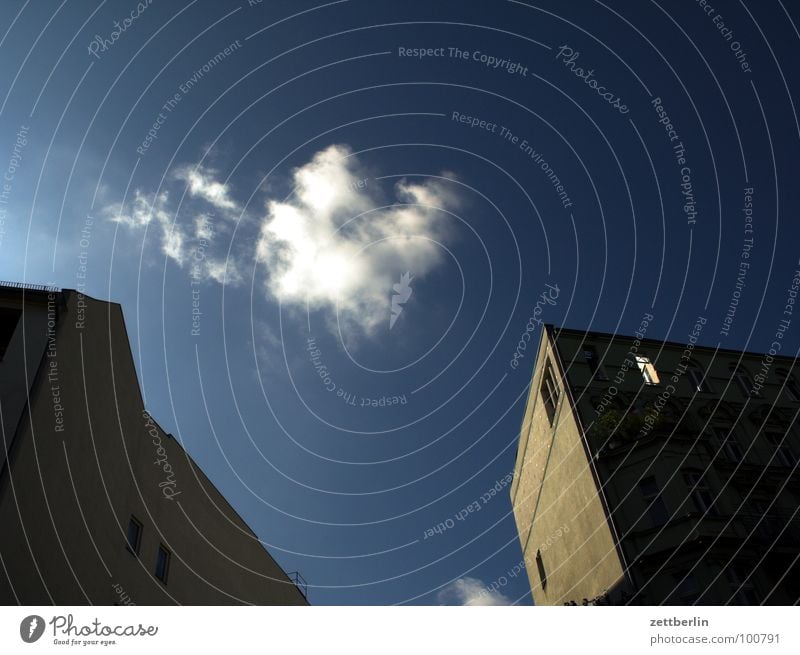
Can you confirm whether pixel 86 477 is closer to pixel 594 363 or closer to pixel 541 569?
pixel 594 363

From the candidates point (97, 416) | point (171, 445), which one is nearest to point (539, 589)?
point (171, 445)

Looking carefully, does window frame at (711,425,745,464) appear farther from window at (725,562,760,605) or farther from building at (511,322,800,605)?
window at (725,562,760,605)

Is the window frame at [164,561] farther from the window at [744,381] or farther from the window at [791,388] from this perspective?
the window at [791,388]

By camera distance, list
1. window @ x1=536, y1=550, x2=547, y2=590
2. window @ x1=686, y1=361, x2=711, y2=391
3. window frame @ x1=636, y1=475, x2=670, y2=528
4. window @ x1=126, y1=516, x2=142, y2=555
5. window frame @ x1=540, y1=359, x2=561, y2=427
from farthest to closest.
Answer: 1. window @ x1=536, y1=550, x2=547, y2=590
2. window frame @ x1=540, y1=359, x2=561, y2=427
3. window @ x1=686, y1=361, x2=711, y2=391
4. window frame @ x1=636, y1=475, x2=670, y2=528
5. window @ x1=126, y1=516, x2=142, y2=555

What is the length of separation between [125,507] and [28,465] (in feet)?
19.0

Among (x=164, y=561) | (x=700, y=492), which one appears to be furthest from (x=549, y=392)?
(x=164, y=561)

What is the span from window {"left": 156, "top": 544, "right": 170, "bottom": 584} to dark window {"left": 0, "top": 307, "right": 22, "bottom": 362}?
9.98 meters

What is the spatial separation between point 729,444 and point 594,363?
25.7ft

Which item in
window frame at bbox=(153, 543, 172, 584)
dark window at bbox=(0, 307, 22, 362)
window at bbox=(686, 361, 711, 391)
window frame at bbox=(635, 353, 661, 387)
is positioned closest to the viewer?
dark window at bbox=(0, 307, 22, 362)

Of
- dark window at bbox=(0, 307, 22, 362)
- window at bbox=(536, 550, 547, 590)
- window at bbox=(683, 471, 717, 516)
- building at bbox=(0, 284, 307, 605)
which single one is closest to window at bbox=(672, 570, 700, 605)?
window at bbox=(683, 471, 717, 516)

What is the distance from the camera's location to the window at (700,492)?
26.7 meters

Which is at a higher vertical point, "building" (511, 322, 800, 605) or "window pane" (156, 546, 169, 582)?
"building" (511, 322, 800, 605)

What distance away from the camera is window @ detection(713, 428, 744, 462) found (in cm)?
3008

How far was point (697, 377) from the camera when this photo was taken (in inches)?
1390
